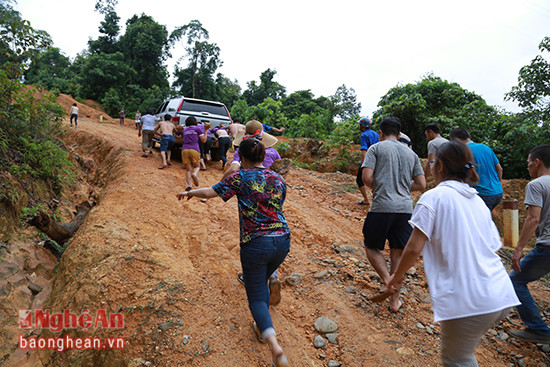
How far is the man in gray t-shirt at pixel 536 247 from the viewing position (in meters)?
2.89

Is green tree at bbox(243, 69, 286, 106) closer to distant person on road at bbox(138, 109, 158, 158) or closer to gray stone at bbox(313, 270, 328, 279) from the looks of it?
distant person on road at bbox(138, 109, 158, 158)

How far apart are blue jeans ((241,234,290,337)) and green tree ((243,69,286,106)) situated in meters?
32.3

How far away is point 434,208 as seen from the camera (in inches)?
71.2

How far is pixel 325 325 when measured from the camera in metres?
3.18

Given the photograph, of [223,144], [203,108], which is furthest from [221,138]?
[203,108]

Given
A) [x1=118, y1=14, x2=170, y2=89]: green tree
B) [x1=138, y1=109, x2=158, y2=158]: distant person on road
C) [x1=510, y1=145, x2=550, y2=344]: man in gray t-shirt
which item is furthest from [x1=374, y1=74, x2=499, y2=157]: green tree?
[x1=118, y1=14, x2=170, y2=89]: green tree

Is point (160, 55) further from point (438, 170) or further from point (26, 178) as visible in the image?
point (438, 170)

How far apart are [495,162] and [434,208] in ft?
8.88

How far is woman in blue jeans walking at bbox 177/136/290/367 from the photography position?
8.11ft

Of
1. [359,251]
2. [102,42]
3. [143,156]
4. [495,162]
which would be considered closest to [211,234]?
[359,251]

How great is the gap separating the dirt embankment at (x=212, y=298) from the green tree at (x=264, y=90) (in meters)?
30.0

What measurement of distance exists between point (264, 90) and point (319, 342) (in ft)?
110

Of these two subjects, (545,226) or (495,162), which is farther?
(495,162)

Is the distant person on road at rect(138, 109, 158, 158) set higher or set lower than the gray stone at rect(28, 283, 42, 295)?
higher
